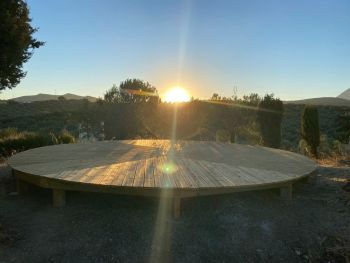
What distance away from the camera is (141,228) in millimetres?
3348

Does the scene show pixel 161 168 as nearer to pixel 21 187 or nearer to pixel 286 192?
pixel 286 192

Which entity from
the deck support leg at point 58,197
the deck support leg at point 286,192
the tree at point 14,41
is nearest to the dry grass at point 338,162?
the deck support leg at point 286,192

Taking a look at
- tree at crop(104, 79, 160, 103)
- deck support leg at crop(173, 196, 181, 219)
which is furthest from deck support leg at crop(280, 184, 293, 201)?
tree at crop(104, 79, 160, 103)

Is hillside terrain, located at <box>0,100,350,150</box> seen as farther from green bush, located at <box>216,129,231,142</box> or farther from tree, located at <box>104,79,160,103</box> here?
tree, located at <box>104,79,160,103</box>

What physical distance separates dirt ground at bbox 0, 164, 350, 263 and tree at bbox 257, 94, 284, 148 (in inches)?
251

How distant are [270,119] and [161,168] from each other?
7372mm

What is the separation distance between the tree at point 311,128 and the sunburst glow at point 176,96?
4.87 meters

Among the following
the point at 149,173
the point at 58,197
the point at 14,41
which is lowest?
the point at 58,197

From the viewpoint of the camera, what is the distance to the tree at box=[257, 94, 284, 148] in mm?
10586

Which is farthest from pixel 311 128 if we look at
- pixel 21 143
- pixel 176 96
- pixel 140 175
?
pixel 21 143

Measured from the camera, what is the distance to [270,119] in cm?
1070

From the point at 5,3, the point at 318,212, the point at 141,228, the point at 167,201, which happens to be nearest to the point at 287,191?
the point at 318,212

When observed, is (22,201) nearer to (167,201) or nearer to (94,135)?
(167,201)

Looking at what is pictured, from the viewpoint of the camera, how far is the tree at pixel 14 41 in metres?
8.63
